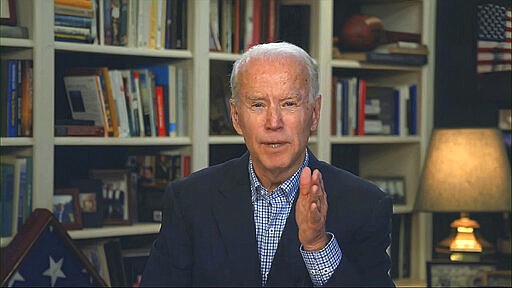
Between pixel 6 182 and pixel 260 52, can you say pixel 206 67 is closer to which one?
pixel 6 182

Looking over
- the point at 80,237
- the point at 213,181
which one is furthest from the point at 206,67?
the point at 213,181

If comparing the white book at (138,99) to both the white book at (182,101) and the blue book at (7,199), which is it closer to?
the white book at (182,101)

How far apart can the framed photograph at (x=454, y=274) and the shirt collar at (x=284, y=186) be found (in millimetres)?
2429

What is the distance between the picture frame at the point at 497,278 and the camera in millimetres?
4195

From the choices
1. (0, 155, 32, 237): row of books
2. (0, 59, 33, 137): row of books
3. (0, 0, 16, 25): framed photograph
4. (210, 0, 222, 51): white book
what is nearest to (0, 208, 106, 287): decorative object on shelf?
(0, 155, 32, 237): row of books

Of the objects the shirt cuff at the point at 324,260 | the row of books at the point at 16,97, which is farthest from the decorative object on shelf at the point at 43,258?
the shirt cuff at the point at 324,260

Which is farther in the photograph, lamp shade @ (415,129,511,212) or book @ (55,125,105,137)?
lamp shade @ (415,129,511,212)

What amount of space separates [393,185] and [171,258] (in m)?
2.92

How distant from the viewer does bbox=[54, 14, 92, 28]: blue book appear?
11.4 ft

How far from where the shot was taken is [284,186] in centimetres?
194

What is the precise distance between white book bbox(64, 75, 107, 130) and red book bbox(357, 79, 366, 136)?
135 centimetres

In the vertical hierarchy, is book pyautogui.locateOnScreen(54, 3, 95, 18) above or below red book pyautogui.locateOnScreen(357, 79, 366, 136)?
above

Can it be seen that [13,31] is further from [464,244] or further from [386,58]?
[464,244]

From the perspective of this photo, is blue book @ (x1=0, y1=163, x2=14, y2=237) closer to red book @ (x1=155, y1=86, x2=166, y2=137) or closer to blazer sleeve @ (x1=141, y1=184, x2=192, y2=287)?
red book @ (x1=155, y1=86, x2=166, y2=137)
